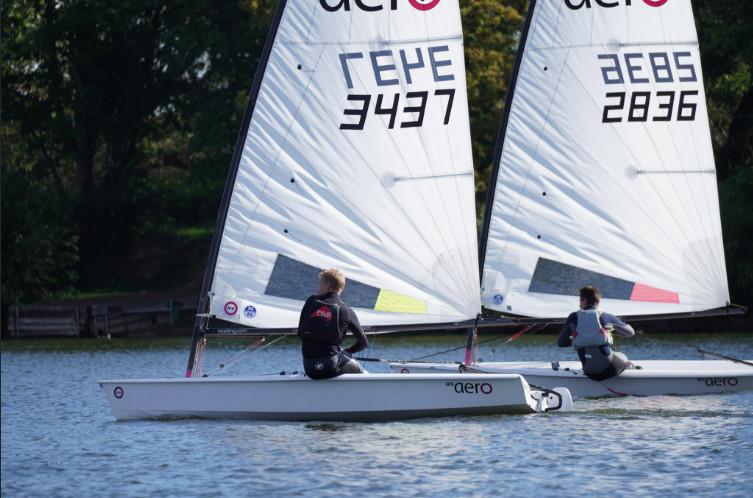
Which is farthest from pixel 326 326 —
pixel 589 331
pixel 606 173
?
pixel 606 173

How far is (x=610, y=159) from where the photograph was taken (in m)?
21.9

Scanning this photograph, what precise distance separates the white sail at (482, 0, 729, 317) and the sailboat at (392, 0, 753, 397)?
0.01 meters

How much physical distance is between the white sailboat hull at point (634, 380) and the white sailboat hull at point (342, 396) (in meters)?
2.39

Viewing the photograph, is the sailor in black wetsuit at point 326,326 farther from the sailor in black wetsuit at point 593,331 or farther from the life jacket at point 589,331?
the life jacket at point 589,331

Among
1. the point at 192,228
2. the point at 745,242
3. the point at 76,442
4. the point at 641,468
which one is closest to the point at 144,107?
the point at 192,228

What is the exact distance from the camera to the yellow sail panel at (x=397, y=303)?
18.9 metres

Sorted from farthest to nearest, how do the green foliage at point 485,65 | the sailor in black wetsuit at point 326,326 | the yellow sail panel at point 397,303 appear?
the green foliage at point 485,65 → the yellow sail panel at point 397,303 → the sailor in black wetsuit at point 326,326

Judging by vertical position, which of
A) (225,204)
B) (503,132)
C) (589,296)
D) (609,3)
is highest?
(609,3)

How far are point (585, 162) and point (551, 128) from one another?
0.68 metres

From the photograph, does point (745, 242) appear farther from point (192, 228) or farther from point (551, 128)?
point (192, 228)

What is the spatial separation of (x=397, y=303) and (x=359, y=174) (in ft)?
5.40

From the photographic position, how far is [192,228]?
56406mm

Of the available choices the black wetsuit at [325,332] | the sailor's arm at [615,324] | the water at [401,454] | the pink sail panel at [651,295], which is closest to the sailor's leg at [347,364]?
the black wetsuit at [325,332]

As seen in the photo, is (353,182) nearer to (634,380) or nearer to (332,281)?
(332,281)
